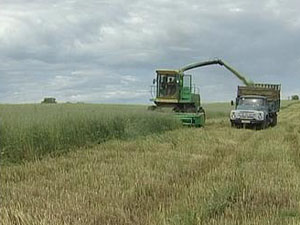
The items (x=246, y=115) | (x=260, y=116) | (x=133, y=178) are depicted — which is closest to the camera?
(x=133, y=178)

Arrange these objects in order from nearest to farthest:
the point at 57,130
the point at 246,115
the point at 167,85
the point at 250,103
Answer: the point at 57,130 → the point at 246,115 → the point at 250,103 → the point at 167,85

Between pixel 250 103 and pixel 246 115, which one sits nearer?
pixel 246 115

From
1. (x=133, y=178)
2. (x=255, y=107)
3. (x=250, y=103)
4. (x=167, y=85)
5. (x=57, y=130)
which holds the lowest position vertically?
(x=133, y=178)

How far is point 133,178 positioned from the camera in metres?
9.80

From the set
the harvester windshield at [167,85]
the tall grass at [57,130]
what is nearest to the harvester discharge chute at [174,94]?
the harvester windshield at [167,85]

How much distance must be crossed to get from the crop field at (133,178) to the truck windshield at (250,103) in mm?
11728

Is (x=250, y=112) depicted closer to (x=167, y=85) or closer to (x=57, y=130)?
(x=167, y=85)

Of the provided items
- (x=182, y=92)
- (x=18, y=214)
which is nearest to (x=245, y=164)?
(x=18, y=214)

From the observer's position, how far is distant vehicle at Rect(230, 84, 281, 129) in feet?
92.8

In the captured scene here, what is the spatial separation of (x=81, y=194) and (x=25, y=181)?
1860mm

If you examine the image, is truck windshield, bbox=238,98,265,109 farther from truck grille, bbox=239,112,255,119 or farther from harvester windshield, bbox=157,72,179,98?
harvester windshield, bbox=157,72,179,98

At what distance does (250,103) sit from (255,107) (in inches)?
21.3

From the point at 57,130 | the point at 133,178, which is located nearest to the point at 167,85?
the point at 57,130

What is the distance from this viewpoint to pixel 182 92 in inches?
1178
